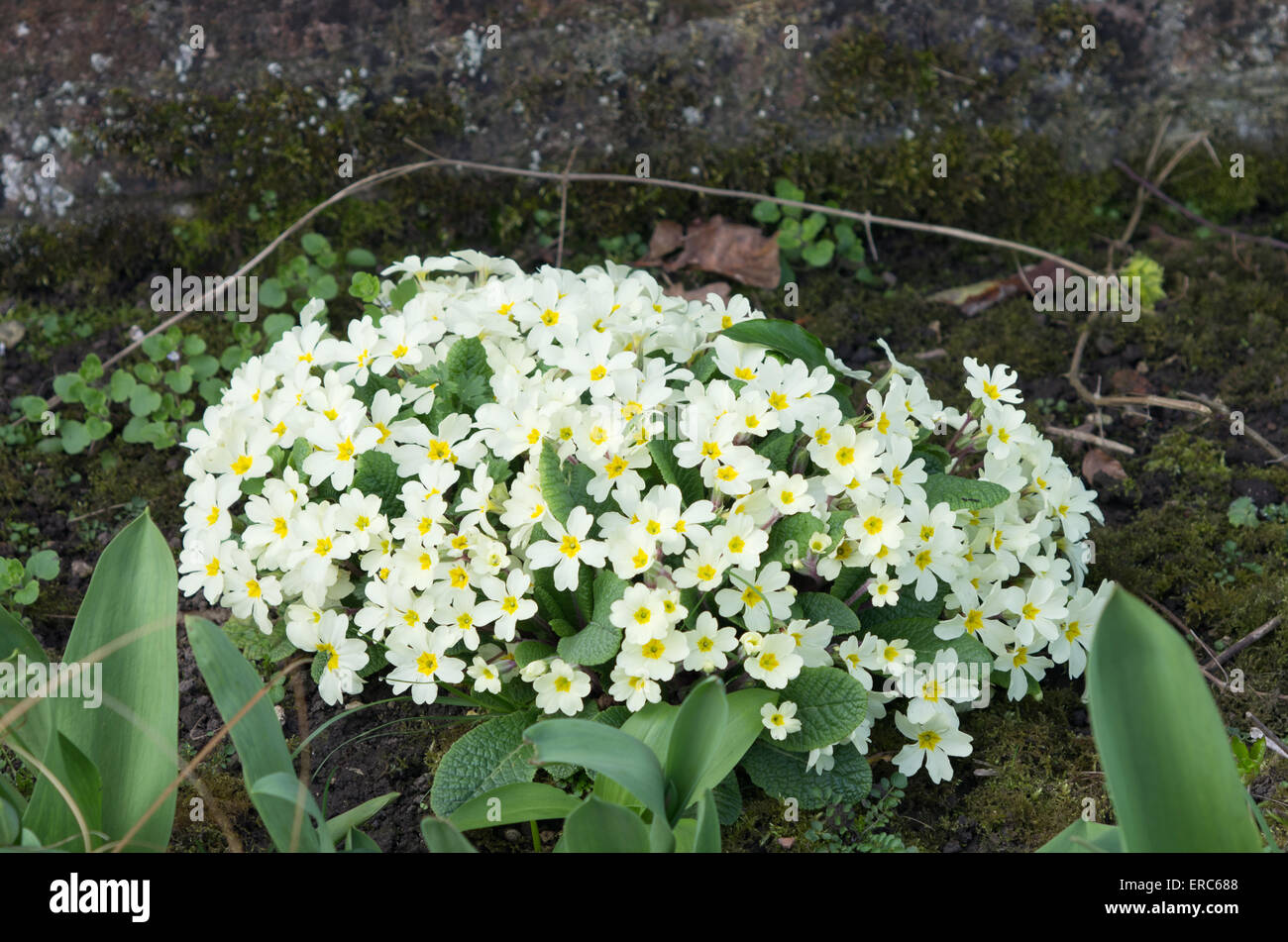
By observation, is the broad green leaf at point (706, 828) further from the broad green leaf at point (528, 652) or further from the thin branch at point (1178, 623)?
the thin branch at point (1178, 623)

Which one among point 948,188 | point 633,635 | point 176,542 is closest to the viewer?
point 633,635

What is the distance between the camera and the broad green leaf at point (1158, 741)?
133cm

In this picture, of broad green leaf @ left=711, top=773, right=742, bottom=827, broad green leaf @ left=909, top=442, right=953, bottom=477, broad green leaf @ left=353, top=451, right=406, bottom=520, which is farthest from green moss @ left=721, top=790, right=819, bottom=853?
broad green leaf @ left=353, top=451, right=406, bottom=520

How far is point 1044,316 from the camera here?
3.57 meters

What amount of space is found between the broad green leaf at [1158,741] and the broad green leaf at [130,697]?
4.33 ft

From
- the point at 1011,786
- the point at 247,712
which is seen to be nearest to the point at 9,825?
the point at 247,712

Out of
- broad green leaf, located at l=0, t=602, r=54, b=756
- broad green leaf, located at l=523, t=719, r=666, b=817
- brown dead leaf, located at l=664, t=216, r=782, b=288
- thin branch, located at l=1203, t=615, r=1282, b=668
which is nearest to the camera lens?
broad green leaf, located at l=523, t=719, r=666, b=817

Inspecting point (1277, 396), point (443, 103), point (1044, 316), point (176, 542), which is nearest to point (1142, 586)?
point (1277, 396)

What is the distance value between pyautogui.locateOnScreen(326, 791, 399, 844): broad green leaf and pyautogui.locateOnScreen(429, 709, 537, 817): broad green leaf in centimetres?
9

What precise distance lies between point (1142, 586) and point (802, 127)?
6.45 ft

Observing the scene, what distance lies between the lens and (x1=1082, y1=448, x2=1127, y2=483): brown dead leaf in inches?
117

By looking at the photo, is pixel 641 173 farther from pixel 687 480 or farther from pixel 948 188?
pixel 687 480

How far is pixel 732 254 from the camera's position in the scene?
3637 millimetres

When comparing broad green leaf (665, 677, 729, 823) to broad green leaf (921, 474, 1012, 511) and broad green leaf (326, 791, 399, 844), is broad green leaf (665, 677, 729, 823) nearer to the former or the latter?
broad green leaf (326, 791, 399, 844)
